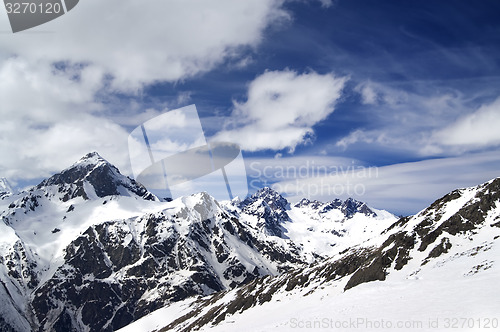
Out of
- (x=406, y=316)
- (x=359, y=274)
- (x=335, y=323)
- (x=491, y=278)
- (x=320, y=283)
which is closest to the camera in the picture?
(x=406, y=316)

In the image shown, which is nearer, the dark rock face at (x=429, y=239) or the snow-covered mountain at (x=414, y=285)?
the snow-covered mountain at (x=414, y=285)

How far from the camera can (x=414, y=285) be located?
40.1m

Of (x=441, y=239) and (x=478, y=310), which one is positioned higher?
(x=478, y=310)

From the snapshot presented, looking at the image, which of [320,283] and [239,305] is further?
[239,305]

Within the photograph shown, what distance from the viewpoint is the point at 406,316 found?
2800 centimetres

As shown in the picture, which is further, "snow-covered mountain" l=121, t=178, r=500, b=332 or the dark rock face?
the dark rock face

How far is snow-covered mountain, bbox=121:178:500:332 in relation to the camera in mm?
27547

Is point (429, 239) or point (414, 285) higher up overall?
point (414, 285)

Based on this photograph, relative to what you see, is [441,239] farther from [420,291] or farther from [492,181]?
[420,291]

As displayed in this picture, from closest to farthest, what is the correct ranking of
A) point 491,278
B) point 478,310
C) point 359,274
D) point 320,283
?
point 478,310 → point 491,278 → point 359,274 → point 320,283

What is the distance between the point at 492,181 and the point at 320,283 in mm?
46741

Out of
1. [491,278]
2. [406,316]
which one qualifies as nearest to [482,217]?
[491,278]

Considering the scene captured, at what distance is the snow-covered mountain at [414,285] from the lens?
27547 mm

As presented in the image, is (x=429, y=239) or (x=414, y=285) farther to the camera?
(x=429, y=239)
